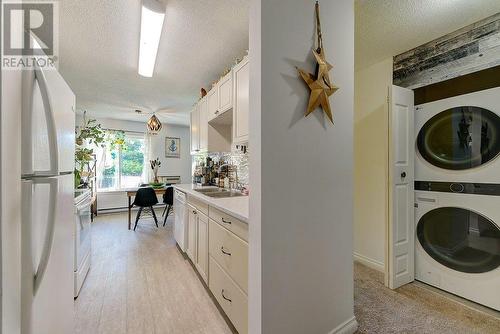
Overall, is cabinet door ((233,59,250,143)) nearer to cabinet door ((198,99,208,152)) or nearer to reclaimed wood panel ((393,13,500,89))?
cabinet door ((198,99,208,152))

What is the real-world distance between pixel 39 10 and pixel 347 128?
2634 mm

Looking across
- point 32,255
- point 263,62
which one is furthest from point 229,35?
point 32,255

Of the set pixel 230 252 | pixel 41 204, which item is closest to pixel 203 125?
pixel 230 252

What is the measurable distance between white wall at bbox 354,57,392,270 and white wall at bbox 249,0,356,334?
1.26 metres

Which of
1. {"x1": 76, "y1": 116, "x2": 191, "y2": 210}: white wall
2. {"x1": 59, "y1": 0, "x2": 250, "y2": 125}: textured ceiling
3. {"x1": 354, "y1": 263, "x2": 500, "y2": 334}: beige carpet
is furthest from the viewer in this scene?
{"x1": 76, "y1": 116, "x2": 191, "y2": 210}: white wall

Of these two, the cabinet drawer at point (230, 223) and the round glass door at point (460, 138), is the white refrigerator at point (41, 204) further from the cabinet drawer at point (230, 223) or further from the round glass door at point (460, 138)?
the round glass door at point (460, 138)

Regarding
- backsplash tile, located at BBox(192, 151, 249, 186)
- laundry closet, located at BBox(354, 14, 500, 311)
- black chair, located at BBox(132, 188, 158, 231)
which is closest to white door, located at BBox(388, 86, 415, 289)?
laundry closet, located at BBox(354, 14, 500, 311)

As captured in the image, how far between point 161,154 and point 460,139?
6026 mm

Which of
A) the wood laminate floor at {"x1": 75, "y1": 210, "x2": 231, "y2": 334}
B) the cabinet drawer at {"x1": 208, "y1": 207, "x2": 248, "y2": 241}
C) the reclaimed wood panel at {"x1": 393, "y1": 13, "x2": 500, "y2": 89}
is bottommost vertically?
the wood laminate floor at {"x1": 75, "y1": 210, "x2": 231, "y2": 334}

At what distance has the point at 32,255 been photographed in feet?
2.62

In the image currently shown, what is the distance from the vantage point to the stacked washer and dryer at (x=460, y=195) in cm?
173

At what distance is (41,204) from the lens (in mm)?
865

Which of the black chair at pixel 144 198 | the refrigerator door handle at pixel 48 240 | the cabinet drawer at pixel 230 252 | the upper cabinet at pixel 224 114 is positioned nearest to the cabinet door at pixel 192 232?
the cabinet drawer at pixel 230 252

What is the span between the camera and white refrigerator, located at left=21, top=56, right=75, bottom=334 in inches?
30.3
